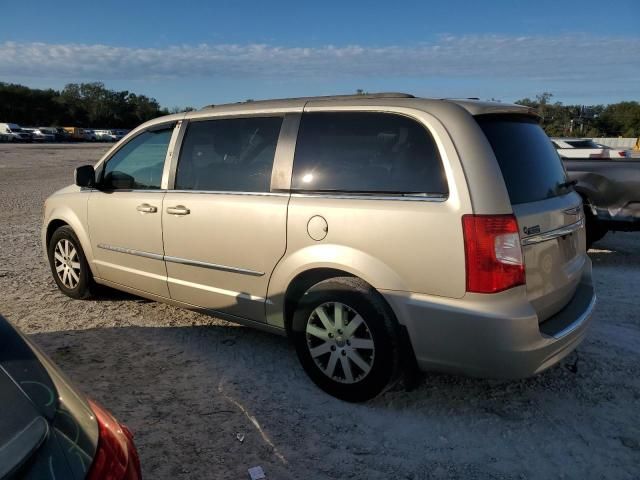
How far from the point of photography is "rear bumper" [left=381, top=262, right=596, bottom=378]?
111 inches

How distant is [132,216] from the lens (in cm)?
452

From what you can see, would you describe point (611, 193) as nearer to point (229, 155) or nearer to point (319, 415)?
point (229, 155)

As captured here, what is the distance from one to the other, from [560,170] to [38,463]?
138 inches

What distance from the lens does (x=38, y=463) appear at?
124cm

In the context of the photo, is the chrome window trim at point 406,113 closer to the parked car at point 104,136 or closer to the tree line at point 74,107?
the parked car at point 104,136

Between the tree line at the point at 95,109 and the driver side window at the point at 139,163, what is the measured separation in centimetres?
5359

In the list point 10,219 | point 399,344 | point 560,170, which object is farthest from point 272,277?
point 10,219

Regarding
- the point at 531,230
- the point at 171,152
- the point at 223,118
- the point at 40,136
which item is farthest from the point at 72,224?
the point at 40,136

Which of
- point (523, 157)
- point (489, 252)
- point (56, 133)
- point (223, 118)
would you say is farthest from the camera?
point (56, 133)

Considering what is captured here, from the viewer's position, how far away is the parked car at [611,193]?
7.00 m

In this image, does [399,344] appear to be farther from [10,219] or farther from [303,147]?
[10,219]

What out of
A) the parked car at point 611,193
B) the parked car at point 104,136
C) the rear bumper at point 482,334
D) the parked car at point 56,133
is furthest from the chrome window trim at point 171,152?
the parked car at point 104,136

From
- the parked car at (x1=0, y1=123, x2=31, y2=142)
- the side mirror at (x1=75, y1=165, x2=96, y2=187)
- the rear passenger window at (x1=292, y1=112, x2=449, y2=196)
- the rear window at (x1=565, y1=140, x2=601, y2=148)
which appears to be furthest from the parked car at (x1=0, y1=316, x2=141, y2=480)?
the parked car at (x1=0, y1=123, x2=31, y2=142)

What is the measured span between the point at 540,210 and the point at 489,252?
0.54m
